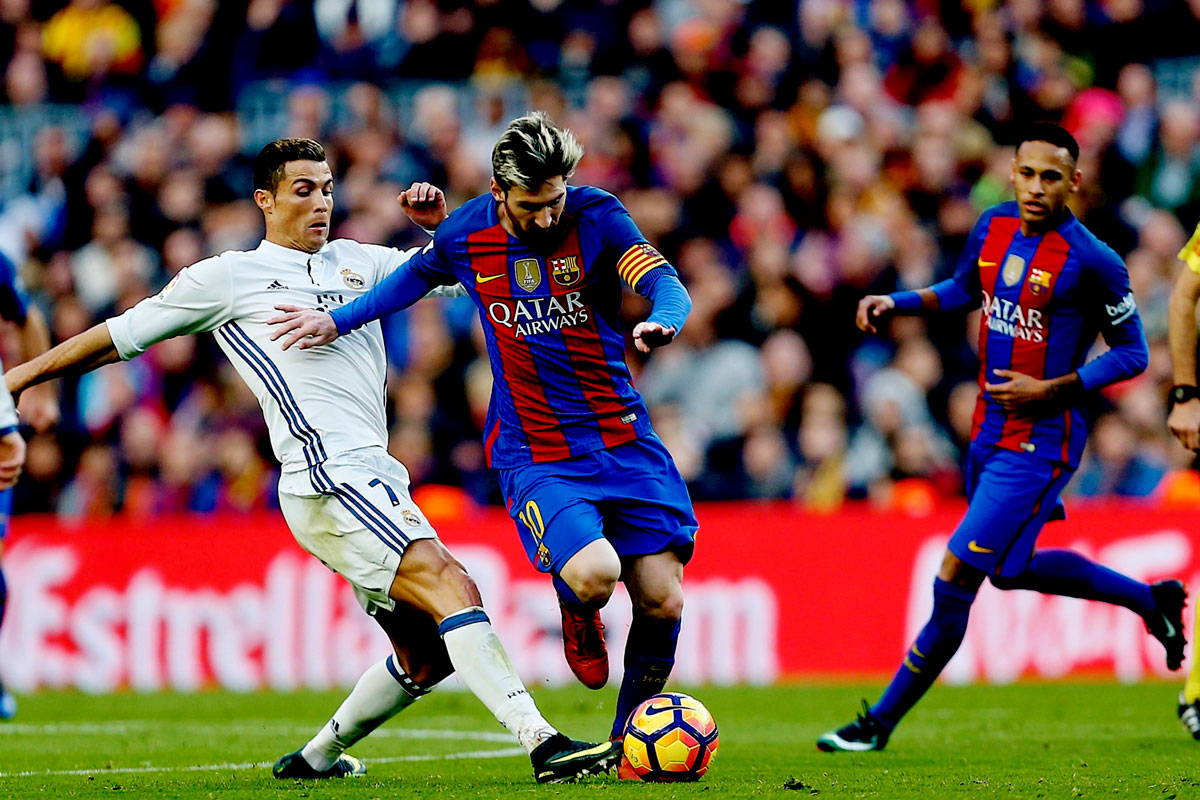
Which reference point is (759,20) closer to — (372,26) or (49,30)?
(372,26)

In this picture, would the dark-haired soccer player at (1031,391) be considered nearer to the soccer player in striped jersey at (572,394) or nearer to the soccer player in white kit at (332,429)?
the soccer player in striped jersey at (572,394)

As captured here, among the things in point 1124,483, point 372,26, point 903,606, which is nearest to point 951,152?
point 1124,483

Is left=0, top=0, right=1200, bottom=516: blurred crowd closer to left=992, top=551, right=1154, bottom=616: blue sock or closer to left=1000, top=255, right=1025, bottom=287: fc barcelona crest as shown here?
left=992, top=551, right=1154, bottom=616: blue sock

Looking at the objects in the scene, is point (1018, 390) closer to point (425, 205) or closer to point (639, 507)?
Answer: point (639, 507)

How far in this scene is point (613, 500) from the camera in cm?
705

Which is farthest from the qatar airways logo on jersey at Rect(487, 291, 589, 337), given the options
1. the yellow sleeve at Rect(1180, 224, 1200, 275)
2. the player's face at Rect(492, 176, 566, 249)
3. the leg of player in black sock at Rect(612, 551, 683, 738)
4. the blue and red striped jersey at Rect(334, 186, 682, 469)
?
the yellow sleeve at Rect(1180, 224, 1200, 275)

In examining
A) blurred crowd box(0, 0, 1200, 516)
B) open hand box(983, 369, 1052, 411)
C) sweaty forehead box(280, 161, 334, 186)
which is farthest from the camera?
blurred crowd box(0, 0, 1200, 516)

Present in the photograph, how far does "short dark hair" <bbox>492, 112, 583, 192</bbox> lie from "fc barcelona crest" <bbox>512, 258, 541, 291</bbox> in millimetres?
375

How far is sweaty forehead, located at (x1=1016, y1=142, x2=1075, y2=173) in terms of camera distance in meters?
7.82

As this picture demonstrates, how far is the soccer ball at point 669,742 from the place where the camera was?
6.60m

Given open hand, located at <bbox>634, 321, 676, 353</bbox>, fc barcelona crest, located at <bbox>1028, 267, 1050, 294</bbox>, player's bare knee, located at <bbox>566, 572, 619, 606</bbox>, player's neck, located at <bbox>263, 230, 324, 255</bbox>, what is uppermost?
player's neck, located at <bbox>263, 230, 324, 255</bbox>

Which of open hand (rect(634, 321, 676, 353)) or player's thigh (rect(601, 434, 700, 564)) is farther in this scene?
player's thigh (rect(601, 434, 700, 564))

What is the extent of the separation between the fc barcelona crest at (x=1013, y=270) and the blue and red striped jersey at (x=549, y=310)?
6.53ft

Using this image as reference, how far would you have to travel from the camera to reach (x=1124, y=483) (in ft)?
43.5
